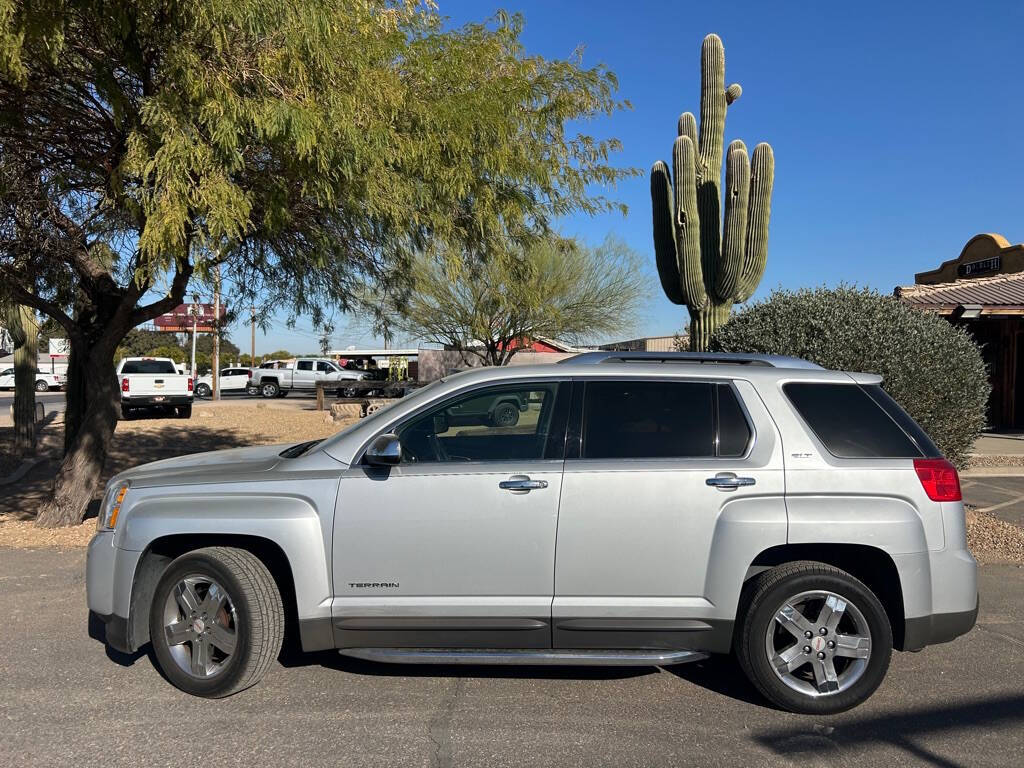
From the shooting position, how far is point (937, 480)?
3.92 meters

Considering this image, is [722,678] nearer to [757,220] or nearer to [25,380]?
[757,220]

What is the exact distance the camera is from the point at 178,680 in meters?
4.06

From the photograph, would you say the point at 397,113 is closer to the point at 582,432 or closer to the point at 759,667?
the point at 582,432

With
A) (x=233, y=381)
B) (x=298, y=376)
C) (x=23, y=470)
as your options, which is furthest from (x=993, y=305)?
(x=233, y=381)

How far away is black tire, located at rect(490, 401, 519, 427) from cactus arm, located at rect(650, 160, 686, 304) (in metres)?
9.19

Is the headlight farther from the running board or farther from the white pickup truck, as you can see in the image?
the white pickup truck

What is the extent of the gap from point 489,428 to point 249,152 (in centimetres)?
329

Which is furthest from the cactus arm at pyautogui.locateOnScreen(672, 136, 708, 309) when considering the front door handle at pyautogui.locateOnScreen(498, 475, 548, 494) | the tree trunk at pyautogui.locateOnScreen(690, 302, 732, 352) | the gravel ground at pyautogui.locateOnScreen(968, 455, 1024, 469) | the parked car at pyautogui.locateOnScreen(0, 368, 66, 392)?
the parked car at pyautogui.locateOnScreen(0, 368, 66, 392)

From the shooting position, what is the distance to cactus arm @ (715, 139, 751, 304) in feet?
40.4

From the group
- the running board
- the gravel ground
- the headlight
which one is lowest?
the running board

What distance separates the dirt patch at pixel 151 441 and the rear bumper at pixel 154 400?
1.56 ft

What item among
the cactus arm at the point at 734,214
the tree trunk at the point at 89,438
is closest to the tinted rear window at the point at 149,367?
the tree trunk at the point at 89,438

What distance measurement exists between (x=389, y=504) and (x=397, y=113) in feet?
14.6

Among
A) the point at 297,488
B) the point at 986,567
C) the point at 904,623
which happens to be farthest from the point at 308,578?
the point at 986,567
